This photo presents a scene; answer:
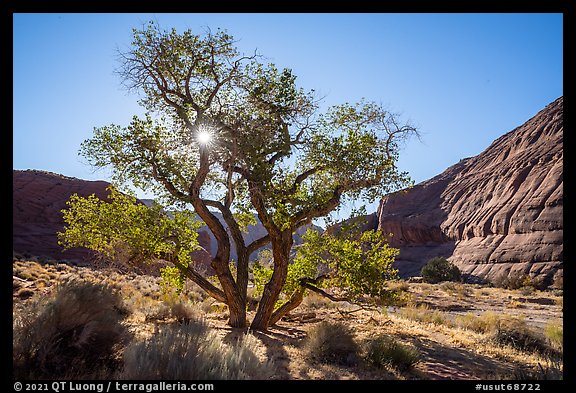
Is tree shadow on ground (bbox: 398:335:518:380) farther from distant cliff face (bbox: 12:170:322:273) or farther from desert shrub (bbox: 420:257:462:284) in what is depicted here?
desert shrub (bbox: 420:257:462:284)

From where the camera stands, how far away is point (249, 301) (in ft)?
54.5

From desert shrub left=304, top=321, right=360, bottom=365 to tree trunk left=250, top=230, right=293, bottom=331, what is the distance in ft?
8.25

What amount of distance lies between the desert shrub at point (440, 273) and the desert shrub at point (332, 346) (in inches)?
1468

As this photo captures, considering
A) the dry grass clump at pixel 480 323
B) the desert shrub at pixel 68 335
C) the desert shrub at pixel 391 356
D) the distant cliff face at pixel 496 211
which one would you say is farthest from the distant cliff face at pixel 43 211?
the desert shrub at pixel 68 335

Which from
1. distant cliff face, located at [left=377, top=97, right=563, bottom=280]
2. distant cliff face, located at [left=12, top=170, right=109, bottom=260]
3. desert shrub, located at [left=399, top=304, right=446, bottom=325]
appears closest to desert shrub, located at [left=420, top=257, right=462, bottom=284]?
distant cliff face, located at [left=377, top=97, right=563, bottom=280]

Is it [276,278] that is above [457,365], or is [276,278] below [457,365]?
above

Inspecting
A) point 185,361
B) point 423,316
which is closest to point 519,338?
point 423,316

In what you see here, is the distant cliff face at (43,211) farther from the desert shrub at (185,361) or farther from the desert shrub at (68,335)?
the desert shrub at (185,361)

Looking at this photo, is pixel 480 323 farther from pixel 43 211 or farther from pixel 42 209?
pixel 42 209

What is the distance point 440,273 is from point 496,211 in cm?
1327

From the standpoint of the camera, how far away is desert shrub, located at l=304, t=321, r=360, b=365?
7.33 metres

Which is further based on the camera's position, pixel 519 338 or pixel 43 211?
pixel 43 211

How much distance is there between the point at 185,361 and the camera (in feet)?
14.6
